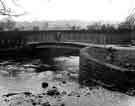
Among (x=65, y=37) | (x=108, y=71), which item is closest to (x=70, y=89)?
(x=108, y=71)

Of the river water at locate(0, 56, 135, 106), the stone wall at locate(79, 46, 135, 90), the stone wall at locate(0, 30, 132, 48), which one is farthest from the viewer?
the stone wall at locate(0, 30, 132, 48)

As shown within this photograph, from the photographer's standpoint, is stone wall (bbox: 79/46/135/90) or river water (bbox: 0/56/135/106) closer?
river water (bbox: 0/56/135/106)

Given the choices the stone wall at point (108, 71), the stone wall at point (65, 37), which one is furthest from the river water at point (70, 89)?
the stone wall at point (65, 37)

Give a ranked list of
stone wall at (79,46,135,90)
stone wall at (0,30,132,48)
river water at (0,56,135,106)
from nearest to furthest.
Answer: river water at (0,56,135,106)
stone wall at (79,46,135,90)
stone wall at (0,30,132,48)

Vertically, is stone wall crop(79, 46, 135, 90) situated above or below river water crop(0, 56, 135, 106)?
above

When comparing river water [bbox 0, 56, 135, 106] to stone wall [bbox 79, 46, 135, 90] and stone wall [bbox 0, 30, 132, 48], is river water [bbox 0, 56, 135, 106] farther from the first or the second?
stone wall [bbox 0, 30, 132, 48]

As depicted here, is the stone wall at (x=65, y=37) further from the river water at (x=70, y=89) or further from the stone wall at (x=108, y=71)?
the river water at (x=70, y=89)

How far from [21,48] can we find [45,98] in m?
26.5

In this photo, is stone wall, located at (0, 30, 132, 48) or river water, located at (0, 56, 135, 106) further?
stone wall, located at (0, 30, 132, 48)

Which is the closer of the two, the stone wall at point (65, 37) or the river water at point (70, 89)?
the river water at point (70, 89)

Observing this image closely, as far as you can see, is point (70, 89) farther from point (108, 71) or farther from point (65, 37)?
point (65, 37)

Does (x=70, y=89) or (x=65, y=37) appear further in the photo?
(x=65, y=37)

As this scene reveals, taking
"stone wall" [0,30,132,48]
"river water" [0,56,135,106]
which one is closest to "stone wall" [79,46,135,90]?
"river water" [0,56,135,106]

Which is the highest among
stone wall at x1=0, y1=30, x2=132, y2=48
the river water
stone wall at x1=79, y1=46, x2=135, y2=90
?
stone wall at x1=0, y1=30, x2=132, y2=48
